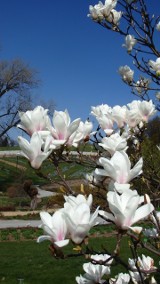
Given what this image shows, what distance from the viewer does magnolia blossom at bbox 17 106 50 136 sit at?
152 centimetres

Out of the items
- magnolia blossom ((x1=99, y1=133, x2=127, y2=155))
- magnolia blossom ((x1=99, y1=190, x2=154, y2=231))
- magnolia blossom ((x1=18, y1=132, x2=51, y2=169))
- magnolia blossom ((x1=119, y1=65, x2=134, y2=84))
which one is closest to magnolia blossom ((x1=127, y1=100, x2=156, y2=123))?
magnolia blossom ((x1=99, y1=133, x2=127, y2=155))

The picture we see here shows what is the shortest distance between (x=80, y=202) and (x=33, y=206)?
68.5 feet

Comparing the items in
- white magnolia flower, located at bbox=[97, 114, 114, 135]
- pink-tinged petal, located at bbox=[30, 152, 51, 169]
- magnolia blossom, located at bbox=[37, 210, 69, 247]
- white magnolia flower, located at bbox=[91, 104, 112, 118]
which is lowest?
magnolia blossom, located at bbox=[37, 210, 69, 247]

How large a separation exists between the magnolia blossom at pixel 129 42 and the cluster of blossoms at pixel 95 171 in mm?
1481

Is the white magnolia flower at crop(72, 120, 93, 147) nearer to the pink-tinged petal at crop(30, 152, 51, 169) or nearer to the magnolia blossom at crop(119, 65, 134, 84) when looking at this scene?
the pink-tinged petal at crop(30, 152, 51, 169)

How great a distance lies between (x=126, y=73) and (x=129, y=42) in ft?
0.75

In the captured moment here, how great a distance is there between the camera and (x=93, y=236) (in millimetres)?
12977

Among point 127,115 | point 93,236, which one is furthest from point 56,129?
point 93,236

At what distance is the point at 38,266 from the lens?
7.95m

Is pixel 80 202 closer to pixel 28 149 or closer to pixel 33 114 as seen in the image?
pixel 28 149

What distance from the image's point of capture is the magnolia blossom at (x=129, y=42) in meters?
3.33

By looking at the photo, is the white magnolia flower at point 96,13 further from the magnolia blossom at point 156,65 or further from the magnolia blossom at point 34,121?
the magnolia blossom at point 34,121

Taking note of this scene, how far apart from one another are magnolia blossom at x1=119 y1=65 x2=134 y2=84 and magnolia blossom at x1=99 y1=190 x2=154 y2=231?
2.25 metres

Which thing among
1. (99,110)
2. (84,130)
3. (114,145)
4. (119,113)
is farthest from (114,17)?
(114,145)
